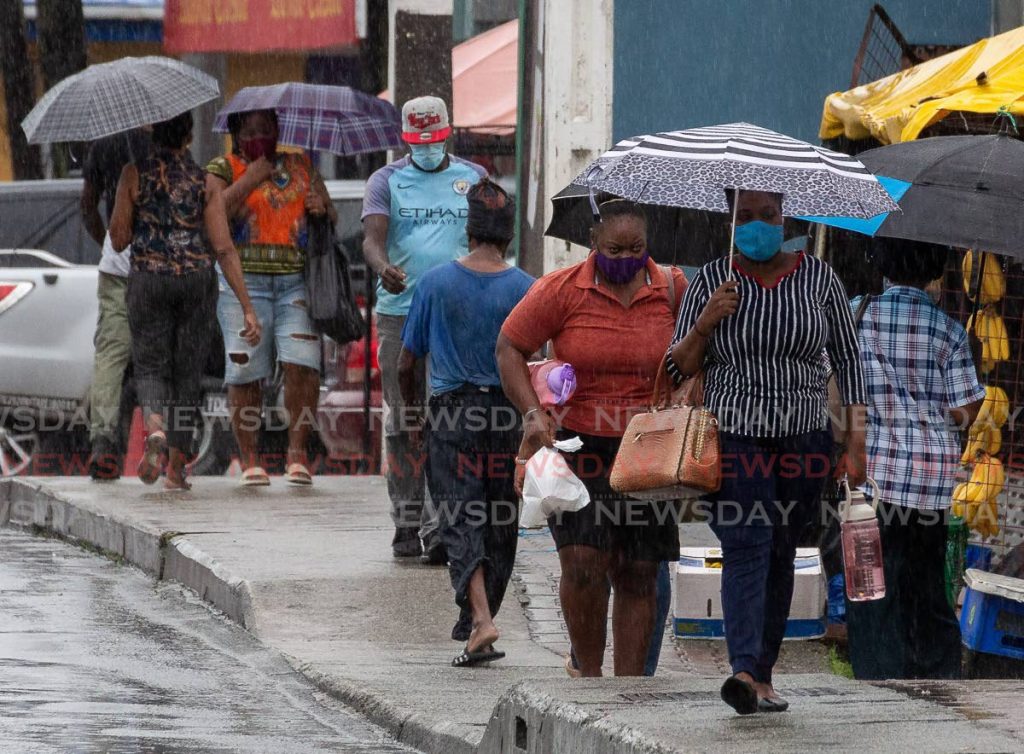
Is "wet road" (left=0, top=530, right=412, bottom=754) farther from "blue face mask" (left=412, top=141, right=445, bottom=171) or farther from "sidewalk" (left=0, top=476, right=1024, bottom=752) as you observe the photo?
"blue face mask" (left=412, top=141, right=445, bottom=171)

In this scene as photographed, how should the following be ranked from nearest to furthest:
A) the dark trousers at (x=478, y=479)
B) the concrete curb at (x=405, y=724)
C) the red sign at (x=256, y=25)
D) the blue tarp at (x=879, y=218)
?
1. the concrete curb at (x=405, y=724)
2. the blue tarp at (x=879, y=218)
3. the dark trousers at (x=478, y=479)
4. the red sign at (x=256, y=25)

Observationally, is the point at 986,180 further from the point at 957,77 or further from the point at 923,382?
the point at 957,77

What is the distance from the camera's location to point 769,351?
6.11 meters

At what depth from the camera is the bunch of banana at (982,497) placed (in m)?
8.18

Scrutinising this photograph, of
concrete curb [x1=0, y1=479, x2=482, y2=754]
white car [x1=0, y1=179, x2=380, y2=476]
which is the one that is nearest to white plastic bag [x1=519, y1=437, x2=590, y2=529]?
concrete curb [x1=0, y1=479, x2=482, y2=754]

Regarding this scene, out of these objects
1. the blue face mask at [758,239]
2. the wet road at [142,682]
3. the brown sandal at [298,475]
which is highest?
the blue face mask at [758,239]

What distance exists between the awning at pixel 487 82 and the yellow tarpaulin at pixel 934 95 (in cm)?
741

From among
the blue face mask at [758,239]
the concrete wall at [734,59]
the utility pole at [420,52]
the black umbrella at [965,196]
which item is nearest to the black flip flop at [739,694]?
the blue face mask at [758,239]

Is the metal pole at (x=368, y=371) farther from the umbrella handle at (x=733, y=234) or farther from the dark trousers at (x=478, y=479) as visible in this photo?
the umbrella handle at (x=733, y=234)

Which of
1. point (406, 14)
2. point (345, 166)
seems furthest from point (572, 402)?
point (345, 166)

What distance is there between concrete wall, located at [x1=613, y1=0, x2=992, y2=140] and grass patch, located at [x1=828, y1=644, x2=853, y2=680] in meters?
4.18

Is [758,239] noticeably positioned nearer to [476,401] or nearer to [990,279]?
[476,401]

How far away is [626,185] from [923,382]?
1.42 m

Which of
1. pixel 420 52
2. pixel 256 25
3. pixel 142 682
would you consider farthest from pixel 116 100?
pixel 256 25
